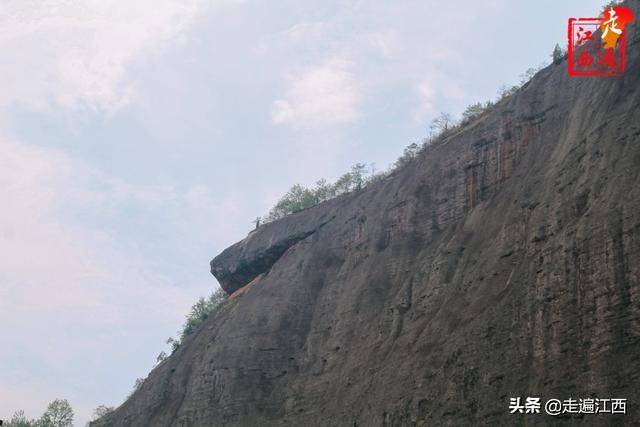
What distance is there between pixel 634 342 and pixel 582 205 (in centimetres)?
573

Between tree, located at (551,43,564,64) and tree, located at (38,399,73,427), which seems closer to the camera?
tree, located at (551,43,564,64)

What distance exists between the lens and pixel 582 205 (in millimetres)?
23547

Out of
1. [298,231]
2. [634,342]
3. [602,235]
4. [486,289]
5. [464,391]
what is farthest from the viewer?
[298,231]

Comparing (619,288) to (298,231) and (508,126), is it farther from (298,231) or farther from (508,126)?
(298,231)

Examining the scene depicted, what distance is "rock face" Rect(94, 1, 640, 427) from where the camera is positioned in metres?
20.9

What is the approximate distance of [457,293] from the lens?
1084 inches

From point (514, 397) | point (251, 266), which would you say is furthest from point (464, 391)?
point (251, 266)

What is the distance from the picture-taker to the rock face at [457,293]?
20.9 m

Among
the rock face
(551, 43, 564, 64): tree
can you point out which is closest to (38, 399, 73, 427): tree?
the rock face
